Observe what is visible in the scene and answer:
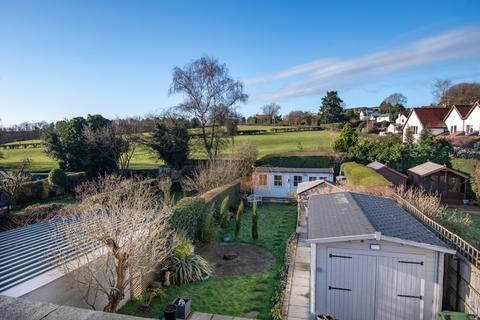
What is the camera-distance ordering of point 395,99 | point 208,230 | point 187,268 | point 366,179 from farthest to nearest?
1. point 395,99
2. point 366,179
3. point 208,230
4. point 187,268

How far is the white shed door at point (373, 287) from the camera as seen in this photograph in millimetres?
6875

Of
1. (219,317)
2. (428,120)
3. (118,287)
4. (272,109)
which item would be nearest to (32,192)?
(118,287)

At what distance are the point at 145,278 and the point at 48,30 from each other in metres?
9.21

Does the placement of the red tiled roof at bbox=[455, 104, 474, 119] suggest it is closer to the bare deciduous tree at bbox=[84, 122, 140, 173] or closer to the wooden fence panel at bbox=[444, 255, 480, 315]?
the wooden fence panel at bbox=[444, 255, 480, 315]

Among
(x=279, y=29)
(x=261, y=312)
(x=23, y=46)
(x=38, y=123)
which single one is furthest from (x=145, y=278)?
(x=38, y=123)

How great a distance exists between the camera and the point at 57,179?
24.5 metres

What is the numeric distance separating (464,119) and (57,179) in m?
43.3

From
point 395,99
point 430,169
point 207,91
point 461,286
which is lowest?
point 461,286

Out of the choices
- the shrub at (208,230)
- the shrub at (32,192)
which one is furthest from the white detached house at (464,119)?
the shrub at (32,192)

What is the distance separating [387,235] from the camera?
22.3ft

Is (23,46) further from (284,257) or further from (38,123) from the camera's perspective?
(38,123)

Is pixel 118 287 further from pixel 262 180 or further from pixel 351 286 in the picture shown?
pixel 262 180

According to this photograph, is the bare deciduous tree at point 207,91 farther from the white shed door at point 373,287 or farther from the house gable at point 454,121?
the house gable at point 454,121

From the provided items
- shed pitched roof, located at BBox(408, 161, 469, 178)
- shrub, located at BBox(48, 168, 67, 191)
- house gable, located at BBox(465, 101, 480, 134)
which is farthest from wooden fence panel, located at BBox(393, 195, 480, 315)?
house gable, located at BBox(465, 101, 480, 134)
